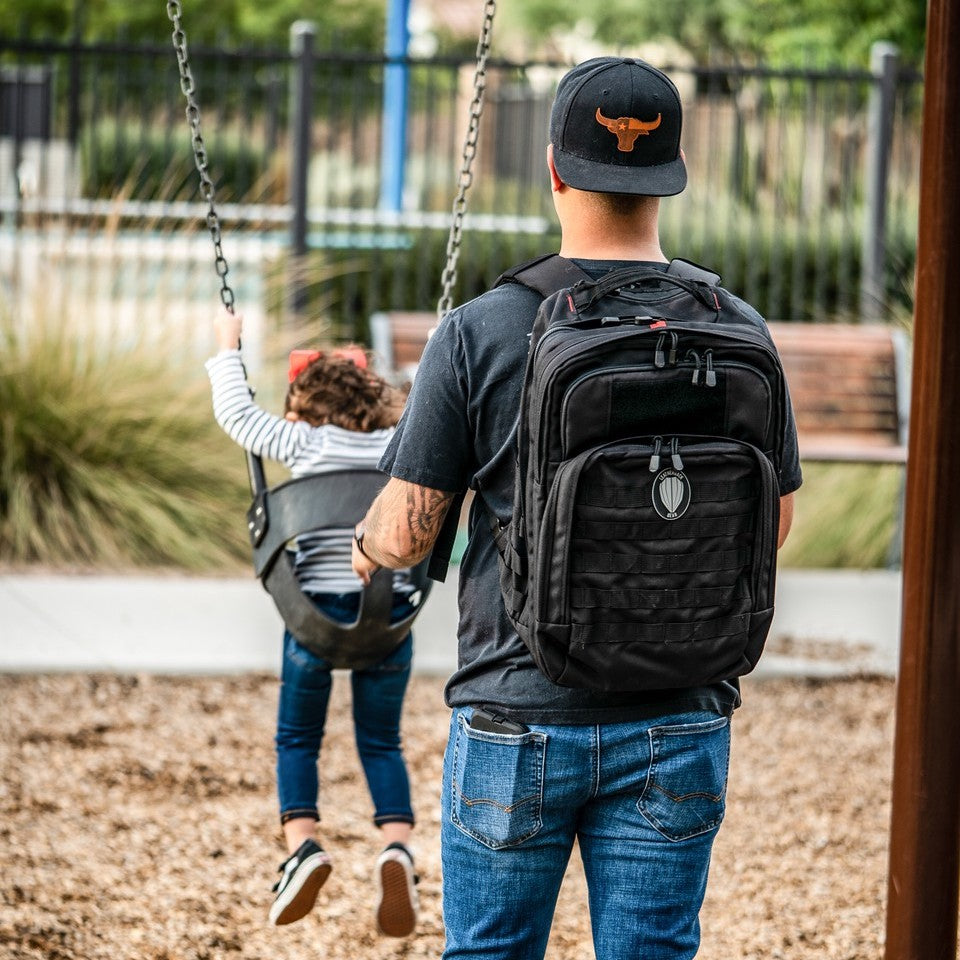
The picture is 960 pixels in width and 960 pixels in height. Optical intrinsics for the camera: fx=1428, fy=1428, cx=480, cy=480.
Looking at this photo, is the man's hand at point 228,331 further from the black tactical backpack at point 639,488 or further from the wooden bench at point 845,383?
the wooden bench at point 845,383

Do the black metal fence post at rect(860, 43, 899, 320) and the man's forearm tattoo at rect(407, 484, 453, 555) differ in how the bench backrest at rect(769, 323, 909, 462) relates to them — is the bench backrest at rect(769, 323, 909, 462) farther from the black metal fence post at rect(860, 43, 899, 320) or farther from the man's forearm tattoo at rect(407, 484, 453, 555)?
the man's forearm tattoo at rect(407, 484, 453, 555)

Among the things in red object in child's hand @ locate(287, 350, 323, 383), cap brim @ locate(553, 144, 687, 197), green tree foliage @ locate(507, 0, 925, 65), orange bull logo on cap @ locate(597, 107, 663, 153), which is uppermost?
green tree foliage @ locate(507, 0, 925, 65)

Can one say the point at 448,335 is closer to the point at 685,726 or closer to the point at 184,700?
the point at 685,726

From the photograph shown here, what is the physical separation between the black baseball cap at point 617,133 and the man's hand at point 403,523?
A: 0.51 meters

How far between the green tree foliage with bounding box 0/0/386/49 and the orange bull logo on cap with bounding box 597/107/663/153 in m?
26.8

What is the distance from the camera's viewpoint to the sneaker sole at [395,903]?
3232 mm

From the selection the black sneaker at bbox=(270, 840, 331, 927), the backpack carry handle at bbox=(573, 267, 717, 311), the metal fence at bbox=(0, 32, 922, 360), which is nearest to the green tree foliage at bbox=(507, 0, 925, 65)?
the metal fence at bbox=(0, 32, 922, 360)

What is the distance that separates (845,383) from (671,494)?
5.77 metres

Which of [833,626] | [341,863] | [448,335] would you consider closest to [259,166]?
[833,626]

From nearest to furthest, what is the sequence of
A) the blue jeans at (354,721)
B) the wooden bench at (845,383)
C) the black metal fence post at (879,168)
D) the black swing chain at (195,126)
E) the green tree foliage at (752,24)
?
the black swing chain at (195,126)
the blue jeans at (354,721)
the wooden bench at (845,383)
the black metal fence post at (879,168)
the green tree foliage at (752,24)

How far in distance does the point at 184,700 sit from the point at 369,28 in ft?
97.7

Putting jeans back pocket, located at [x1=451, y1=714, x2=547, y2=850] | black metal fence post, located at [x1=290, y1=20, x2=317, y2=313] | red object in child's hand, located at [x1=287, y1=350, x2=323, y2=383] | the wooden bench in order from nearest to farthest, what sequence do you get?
jeans back pocket, located at [x1=451, y1=714, x2=547, y2=850]
red object in child's hand, located at [x1=287, y1=350, x2=323, y2=383]
the wooden bench
black metal fence post, located at [x1=290, y1=20, x2=317, y2=313]

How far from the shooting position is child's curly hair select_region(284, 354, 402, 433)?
128 inches

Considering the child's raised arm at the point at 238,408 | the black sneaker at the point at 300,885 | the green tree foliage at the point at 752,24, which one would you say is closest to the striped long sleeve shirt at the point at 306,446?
the child's raised arm at the point at 238,408
